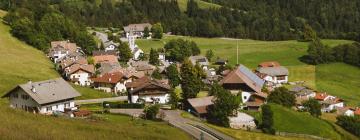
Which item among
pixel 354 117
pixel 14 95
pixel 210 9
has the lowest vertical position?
pixel 354 117

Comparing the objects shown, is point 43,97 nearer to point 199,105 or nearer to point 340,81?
point 199,105

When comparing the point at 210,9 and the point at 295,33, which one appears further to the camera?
the point at 210,9

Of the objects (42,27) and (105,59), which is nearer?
(105,59)

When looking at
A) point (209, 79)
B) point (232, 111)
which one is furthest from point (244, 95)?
point (209, 79)

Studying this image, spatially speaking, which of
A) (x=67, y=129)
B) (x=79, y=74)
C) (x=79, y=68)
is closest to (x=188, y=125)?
(x=67, y=129)

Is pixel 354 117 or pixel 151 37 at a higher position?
pixel 151 37

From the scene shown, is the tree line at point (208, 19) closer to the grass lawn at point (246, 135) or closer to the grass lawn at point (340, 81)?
the grass lawn at point (340, 81)

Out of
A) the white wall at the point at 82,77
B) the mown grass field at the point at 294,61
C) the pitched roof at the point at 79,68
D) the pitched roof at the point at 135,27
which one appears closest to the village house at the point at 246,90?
the mown grass field at the point at 294,61

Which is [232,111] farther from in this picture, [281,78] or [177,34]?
[177,34]
